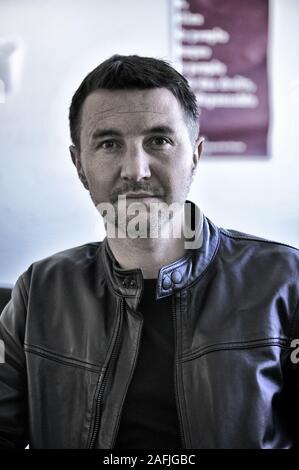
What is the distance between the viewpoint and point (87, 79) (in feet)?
4.08

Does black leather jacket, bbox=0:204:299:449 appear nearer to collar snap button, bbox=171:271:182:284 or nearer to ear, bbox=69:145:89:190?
collar snap button, bbox=171:271:182:284

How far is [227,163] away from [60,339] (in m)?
0.92

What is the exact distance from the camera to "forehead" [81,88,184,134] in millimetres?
A: 1144

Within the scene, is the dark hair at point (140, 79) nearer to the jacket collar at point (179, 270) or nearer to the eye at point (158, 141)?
the eye at point (158, 141)

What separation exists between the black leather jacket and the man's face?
16 centimetres

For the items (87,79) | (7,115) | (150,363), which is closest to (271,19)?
(87,79)

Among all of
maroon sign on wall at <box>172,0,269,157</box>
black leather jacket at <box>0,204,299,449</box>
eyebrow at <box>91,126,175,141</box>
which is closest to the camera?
black leather jacket at <box>0,204,299,449</box>

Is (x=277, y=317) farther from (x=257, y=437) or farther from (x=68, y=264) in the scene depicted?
(x=68, y=264)

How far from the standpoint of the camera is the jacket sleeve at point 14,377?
113 centimetres

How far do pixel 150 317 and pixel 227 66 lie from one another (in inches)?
40.2

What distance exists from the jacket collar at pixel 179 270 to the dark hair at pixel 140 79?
0.23m

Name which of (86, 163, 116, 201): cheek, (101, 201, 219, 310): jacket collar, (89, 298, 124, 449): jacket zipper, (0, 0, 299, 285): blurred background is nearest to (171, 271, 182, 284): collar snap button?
(101, 201, 219, 310): jacket collar

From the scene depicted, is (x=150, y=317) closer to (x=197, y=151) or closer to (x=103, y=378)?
(x=103, y=378)

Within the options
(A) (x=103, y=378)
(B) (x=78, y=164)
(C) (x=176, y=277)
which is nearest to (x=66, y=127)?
(B) (x=78, y=164)
